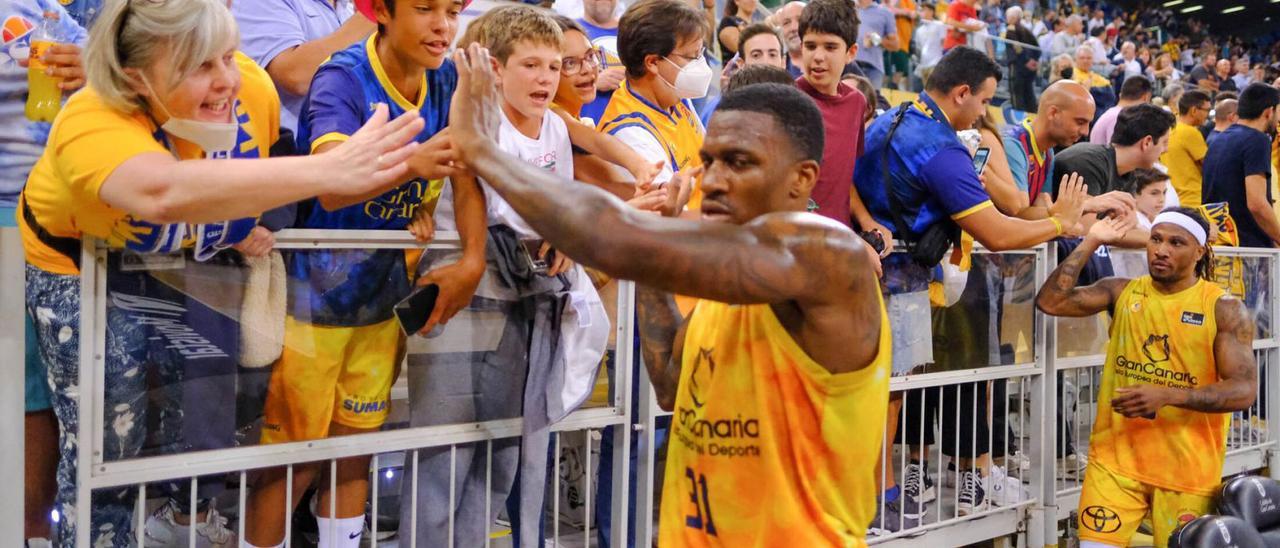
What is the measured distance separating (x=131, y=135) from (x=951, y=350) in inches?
149

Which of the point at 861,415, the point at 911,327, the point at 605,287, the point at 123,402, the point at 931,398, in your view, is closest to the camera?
the point at 861,415

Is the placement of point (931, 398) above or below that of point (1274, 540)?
above

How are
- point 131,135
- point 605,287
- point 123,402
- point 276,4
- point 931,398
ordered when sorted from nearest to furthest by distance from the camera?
1. point 131,135
2. point 123,402
3. point 605,287
4. point 276,4
5. point 931,398

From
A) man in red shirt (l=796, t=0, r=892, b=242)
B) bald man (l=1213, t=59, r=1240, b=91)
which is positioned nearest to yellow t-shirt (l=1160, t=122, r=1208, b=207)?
man in red shirt (l=796, t=0, r=892, b=242)

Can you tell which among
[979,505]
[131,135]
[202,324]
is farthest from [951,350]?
[131,135]

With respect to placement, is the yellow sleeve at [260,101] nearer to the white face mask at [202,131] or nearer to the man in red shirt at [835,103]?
the white face mask at [202,131]

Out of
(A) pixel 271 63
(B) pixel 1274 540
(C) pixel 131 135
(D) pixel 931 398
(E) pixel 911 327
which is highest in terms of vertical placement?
(A) pixel 271 63

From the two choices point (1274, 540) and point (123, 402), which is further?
point (1274, 540)

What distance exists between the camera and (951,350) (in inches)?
209

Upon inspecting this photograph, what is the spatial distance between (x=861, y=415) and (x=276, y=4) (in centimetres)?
306

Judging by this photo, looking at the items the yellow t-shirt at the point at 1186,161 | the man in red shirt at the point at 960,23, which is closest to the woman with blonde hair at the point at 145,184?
the yellow t-shirt at the point at 1186,161

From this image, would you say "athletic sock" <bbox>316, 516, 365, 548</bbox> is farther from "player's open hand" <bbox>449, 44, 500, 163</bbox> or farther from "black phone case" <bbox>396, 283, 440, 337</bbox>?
"player's open hand" <bbox>449, 44, 500, 163</bbox>

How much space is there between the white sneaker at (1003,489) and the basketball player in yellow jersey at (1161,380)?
33 centimetres

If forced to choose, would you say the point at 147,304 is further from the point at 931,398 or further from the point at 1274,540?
the point at 1274,540
